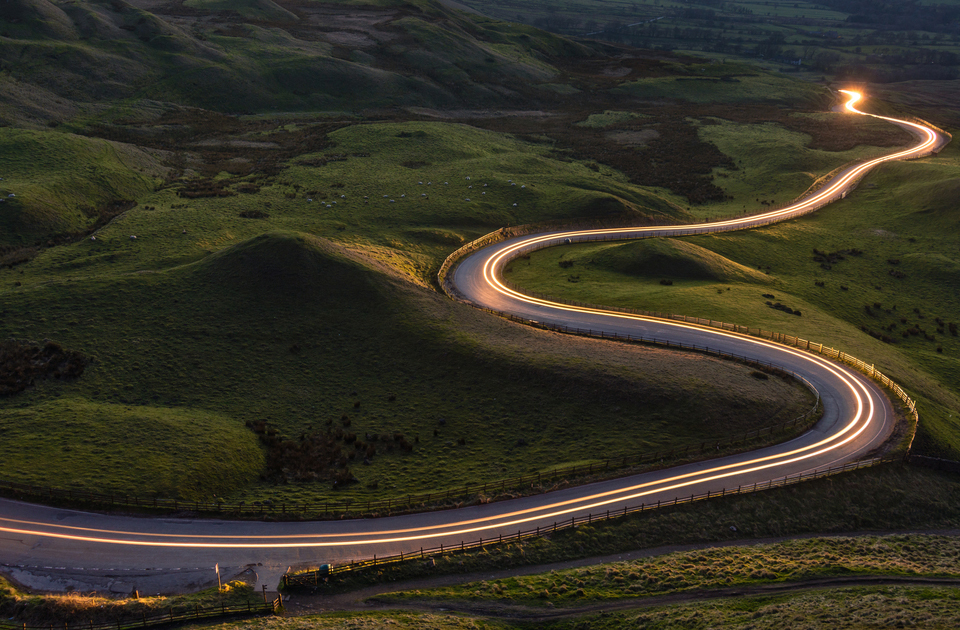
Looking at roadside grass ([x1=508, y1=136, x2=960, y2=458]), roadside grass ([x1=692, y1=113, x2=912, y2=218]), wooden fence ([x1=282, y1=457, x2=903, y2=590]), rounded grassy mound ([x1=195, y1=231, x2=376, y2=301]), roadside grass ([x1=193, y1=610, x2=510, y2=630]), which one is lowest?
roadside grass ([x1=193, y1=610, x2=510, y2=630])

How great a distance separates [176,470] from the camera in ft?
137

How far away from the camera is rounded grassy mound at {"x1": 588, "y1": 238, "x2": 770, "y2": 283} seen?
3388 inches

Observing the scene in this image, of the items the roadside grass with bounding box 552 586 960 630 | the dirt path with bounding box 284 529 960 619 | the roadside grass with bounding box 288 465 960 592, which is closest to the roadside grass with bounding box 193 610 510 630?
the dirt path with bounding box 284 529 960 619

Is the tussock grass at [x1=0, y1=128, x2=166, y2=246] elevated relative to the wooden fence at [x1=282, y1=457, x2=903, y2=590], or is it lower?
elevated

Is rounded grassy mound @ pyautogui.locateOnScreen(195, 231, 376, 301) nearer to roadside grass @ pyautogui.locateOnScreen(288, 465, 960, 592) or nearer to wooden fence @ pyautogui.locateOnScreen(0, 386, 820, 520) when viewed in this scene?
wooden fence @ pyautogui.locateOnScreen(0, 386, 820, 520)

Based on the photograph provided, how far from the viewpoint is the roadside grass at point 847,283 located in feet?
224

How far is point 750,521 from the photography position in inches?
1657

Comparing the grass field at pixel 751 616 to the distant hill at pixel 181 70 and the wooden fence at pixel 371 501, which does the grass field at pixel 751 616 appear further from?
the distant hill at pixel 181 70

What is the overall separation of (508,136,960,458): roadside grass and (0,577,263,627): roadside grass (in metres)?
51.8

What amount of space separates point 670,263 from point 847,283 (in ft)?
87.6

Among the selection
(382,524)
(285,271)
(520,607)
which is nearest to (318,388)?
(285,271)

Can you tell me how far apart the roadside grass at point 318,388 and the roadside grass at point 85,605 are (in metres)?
9.12

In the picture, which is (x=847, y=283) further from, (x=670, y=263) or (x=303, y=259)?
(x=303, y=259)

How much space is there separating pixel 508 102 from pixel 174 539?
178 m
